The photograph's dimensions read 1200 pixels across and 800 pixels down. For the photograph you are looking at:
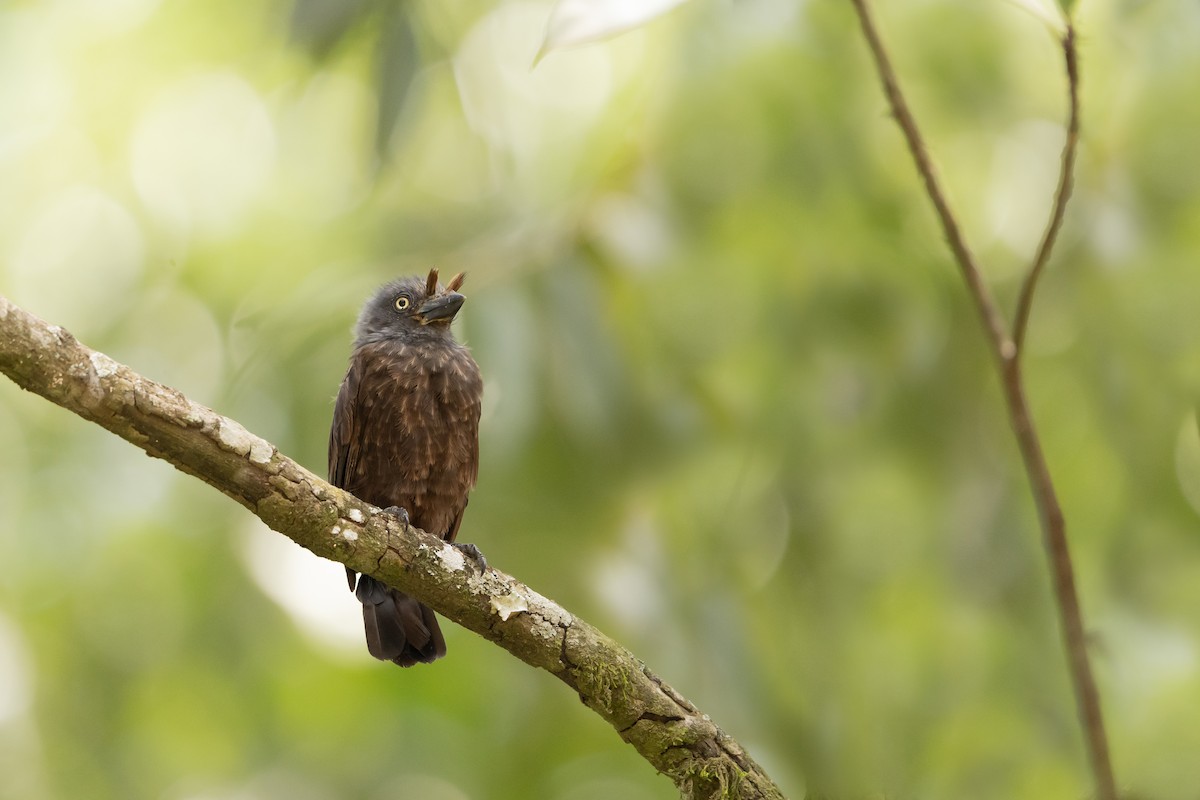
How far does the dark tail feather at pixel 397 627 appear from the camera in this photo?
3.81m

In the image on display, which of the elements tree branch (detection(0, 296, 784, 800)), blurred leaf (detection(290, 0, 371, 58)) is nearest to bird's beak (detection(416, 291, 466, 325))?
blurred leaf (detection(290, 0, 371, 58))

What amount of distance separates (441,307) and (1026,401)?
7.95ft

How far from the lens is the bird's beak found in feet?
13.5

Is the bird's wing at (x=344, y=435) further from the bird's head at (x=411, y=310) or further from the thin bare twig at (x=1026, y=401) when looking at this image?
the thin bare twig at (x=1026, y=401)

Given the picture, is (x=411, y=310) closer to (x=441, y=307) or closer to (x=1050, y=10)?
(x=441, y=307)

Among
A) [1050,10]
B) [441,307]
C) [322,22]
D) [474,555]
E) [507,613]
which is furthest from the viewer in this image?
[441,307]

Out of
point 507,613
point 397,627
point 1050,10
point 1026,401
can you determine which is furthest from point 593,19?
point 397,627

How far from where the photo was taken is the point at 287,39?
3.55 metres

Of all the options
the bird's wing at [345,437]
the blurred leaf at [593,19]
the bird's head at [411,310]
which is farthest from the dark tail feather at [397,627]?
the blurred leaf at [593,19]

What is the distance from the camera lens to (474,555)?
127 inches

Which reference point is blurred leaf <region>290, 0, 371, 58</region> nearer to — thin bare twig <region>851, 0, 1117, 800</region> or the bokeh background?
the bokeh background

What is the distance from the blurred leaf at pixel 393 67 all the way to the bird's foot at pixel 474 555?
46.8 inches

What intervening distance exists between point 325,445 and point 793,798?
193 centimetres

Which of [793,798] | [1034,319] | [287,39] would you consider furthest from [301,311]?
[1034,319]
